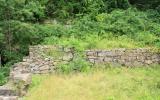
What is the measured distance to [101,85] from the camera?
13.8 metres

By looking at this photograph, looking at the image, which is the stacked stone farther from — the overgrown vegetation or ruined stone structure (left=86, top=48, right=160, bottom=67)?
the overgrown vegetation

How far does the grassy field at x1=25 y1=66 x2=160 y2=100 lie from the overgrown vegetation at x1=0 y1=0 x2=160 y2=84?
1546 millimetres

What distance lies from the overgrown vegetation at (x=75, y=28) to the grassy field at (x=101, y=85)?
1.55 metres

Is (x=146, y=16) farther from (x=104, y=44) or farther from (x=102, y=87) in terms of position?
(x=102, y=87)

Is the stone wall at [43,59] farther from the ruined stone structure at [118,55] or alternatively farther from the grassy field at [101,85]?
the ruined stone structure at [118,55]

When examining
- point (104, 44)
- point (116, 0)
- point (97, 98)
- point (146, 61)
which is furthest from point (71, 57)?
point (116, 0)

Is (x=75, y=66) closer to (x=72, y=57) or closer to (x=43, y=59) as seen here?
(x=72, y=57)

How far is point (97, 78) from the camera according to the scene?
14.7 meters

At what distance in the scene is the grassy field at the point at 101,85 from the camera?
12.6 m

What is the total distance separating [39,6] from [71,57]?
4.10 metres

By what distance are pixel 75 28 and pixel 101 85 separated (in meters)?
5.24

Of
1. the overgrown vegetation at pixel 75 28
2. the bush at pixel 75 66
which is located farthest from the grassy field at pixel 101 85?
the overgrown vegetation at pixel 75 28

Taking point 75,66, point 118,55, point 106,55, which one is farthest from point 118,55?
point 75,66

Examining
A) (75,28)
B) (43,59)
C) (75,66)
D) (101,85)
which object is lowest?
(101,85)
